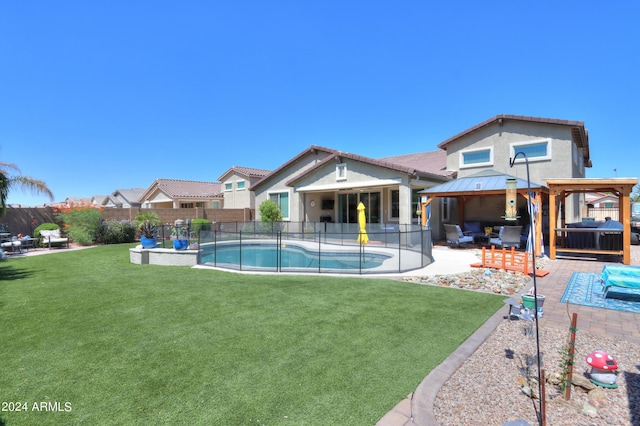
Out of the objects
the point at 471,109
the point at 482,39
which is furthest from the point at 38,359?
the point at 471,109

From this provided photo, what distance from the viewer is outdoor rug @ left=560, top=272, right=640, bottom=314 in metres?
6.39

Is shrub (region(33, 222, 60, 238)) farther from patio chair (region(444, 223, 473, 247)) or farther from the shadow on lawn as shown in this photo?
patio chair (region(444, 223, 473, 247))

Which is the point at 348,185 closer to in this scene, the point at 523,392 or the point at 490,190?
the point at 490,190

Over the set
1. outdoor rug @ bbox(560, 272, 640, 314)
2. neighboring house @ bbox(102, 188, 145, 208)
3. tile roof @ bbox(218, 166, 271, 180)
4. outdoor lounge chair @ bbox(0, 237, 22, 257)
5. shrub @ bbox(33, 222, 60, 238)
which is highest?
tile roof @ bbox(218, 166, 271, 180)

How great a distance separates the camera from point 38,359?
13.0 ft

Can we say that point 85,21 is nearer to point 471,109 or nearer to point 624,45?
point 471,109

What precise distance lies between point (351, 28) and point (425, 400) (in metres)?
16.7

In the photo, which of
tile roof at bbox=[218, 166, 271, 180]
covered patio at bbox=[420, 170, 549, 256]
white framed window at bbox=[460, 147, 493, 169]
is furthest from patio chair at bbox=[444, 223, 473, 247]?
tile roof at bbox=[218, 166, 271, 180]

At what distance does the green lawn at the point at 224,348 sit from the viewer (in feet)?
9.80

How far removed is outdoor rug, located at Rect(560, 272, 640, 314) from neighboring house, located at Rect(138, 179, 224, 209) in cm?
3368

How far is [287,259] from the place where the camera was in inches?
476

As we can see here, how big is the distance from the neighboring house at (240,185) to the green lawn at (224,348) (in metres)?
22.2

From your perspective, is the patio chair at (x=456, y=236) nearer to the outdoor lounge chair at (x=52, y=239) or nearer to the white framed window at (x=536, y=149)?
the white framed window at (x=536, y=149)

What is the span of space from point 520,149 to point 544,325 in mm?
14639
